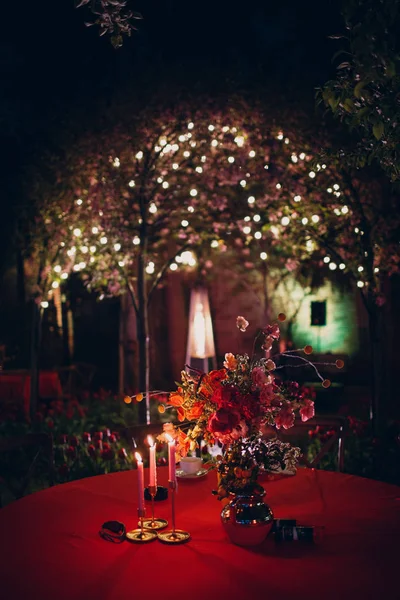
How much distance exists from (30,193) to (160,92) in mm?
1849

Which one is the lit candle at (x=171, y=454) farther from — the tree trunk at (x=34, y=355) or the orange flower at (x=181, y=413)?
the tree trunk at (x=34, y=355)

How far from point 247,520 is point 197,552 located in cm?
22

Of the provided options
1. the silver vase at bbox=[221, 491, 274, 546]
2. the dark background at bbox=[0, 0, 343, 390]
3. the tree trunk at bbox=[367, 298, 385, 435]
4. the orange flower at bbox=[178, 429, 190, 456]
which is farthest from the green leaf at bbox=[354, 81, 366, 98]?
the tree trunk at bbox=[367, 298, 385, 435]

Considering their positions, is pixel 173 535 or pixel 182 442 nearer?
pixel 173 535

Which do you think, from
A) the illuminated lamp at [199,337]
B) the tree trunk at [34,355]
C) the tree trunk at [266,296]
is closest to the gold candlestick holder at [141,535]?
the tree trunk at [34,355]

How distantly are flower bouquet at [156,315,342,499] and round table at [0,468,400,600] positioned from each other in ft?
0.98

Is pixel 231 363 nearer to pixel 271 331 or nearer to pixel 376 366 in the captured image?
pixel 271 331

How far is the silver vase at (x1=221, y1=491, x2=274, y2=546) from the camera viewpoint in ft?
8.04

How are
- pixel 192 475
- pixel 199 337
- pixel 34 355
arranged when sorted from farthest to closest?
pixel 199 337
pixel 34 355
pixel 192 475

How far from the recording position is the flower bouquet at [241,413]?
98.7 inches

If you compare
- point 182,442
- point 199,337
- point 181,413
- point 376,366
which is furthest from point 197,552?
point 199,337

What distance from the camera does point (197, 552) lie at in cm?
242

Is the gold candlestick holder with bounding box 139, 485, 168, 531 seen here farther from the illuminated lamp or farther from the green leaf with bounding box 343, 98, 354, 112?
the illuminated lamp

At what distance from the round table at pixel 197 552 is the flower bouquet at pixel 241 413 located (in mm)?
298
